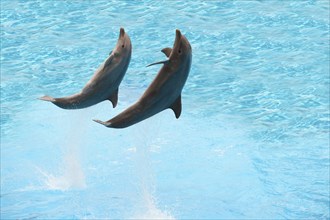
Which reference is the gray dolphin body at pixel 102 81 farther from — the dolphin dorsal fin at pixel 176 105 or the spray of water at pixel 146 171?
the spray of water at pixel 146 171

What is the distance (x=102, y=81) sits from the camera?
2.17 metres

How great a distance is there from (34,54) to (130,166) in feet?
13.1

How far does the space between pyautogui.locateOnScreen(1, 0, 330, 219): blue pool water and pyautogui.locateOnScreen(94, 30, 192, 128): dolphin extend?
4.19 m

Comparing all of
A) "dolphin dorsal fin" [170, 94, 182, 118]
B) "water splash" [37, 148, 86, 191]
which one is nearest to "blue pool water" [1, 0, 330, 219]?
"water splash" [37, 148, 86, 191]

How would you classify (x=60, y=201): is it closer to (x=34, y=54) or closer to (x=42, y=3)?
(x=34, y=54)

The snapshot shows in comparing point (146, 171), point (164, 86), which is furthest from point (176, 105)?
point (146, 171)

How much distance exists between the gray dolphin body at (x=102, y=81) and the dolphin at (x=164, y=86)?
91mm

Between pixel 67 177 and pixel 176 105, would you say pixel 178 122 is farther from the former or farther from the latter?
pixel 176 105

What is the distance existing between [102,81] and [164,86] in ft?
0.63

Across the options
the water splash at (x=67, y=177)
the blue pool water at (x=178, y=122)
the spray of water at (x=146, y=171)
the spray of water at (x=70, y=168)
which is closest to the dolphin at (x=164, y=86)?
the blue pool water at (x=178, y=122)

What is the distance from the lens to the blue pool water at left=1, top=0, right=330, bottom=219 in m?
8.02

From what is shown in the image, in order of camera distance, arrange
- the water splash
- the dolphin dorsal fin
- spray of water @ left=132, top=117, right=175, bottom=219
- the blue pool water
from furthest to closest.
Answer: the water splash → the blue pool water → spray of water @ left=132, top=117, right=175, bottom=219 → the dolphin dorsal fin

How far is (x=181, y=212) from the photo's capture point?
772 centimetres

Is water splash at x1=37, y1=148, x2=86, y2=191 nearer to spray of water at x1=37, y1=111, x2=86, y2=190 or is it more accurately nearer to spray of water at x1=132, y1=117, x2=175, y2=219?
spray of water at x1=37, y1=111, x2=86, y2=190
